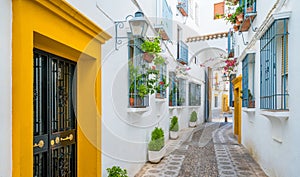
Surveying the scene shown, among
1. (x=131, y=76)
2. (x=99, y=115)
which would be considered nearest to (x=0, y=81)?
(x=99, y=115)

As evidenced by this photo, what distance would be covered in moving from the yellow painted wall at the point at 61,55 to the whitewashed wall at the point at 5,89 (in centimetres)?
3

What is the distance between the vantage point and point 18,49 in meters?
1.94

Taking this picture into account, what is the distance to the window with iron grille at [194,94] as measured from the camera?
A: 15161 mm

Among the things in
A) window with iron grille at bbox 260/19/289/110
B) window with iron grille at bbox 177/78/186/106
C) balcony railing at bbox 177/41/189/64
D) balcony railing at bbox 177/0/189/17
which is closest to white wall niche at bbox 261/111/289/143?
window with iron grille at bbox 260/19/289/110

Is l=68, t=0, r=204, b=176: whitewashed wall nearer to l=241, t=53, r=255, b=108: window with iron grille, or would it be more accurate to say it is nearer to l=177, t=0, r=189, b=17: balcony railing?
l=241, t=53, r=255, b=108: window with iron grille

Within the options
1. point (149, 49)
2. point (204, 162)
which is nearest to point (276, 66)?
point (149, 49)

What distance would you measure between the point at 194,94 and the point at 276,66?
11.2 metres

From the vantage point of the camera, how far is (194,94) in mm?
15883

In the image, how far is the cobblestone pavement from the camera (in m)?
5.68

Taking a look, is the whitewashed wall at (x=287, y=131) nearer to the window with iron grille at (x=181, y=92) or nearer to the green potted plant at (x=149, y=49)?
the green potted plant at (x=149, y=49)

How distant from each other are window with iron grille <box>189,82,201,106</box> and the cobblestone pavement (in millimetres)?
5880

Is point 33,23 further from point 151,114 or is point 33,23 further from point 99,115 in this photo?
point 151,114

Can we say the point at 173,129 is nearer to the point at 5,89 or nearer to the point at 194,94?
the point at 194,94

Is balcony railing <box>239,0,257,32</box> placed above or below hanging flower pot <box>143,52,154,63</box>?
above
